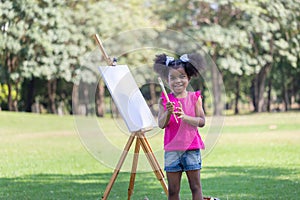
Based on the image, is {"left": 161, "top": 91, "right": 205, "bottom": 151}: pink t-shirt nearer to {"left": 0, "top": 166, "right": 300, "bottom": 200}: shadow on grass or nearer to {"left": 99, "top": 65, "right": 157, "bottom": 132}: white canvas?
{"left": 99, "top": 65, "right": 157, "bottom": 132}: white canvas

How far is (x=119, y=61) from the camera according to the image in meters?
18.0

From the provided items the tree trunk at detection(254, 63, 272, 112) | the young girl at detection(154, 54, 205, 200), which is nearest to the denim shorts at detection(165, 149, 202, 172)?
the young girl at detection(154, 54, 205, 200)

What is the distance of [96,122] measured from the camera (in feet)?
26.7

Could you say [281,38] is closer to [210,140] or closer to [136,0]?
[136,0]

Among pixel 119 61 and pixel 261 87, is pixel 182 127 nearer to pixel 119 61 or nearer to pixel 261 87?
pixel 119 61

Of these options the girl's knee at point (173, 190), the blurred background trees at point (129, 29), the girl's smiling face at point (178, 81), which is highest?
the blurred background trees at point (129, 29)

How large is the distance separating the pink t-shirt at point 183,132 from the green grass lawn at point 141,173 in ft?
3.51

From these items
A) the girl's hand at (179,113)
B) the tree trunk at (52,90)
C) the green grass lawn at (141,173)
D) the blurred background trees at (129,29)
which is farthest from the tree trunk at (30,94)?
the girl's hand at (179,113)

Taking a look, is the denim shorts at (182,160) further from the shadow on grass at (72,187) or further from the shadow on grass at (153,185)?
the shadow on grass at (72,187)

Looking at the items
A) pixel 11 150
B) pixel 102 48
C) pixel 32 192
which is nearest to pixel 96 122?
pixel 102 48

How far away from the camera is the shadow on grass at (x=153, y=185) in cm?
980

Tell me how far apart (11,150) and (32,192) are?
30.5 ft

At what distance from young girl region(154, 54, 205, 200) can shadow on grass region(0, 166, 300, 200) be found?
2568 mm

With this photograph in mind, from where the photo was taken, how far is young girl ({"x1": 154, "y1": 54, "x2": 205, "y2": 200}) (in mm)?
6746
